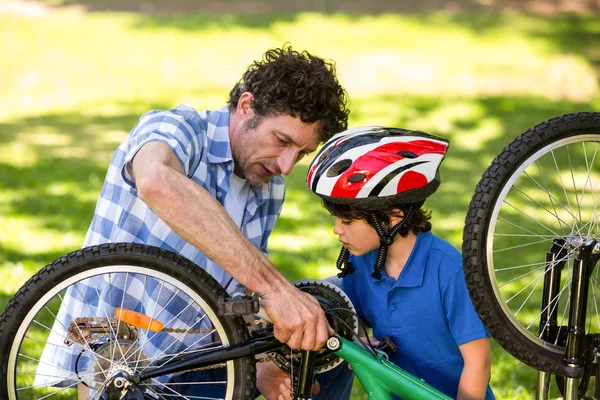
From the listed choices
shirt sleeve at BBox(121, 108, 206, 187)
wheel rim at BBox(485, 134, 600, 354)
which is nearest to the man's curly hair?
shirt sleeve at BBox(121, 108, 206, 187)

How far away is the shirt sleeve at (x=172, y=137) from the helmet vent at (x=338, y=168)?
554mm

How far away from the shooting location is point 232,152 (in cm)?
338

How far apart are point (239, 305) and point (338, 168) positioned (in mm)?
603

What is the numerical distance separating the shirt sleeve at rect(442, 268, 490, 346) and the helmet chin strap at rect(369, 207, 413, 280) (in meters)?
0.24

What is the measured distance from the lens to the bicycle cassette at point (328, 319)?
2750 millimetres

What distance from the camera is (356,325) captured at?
112 inches

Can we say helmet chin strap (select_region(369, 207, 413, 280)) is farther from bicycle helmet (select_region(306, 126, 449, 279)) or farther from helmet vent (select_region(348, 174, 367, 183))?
helmet vent (select_region(348, 174, 367, 183))

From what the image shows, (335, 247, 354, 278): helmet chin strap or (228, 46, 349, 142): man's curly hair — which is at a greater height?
(228, 46, 349, 142): man's curly hair

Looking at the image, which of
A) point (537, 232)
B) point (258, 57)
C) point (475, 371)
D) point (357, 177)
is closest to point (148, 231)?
point (357, 177)

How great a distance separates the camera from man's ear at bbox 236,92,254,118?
131 inches

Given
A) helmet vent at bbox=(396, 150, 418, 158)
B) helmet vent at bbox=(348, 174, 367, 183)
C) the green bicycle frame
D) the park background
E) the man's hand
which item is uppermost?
the park background

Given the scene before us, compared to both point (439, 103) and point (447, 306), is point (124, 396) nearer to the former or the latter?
point (447, 306)

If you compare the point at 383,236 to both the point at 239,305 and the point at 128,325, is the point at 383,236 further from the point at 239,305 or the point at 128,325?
the point at 128,325

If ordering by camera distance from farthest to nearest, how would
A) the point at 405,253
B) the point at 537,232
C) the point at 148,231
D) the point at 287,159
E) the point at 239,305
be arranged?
the point at 537,232 → the point at 287,159 → the point at 148,231 → the point at 405,253 → the point at 239,305
